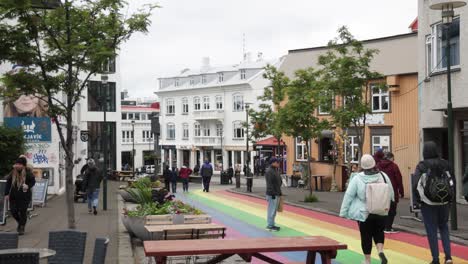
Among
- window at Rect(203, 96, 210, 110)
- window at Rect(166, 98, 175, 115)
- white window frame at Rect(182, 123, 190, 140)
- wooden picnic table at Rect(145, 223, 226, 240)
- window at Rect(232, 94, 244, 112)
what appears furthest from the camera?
window at Rect(166, 98, 175, 115)

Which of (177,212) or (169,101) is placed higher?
(169,101)

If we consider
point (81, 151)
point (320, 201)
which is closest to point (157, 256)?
point (320, 201)

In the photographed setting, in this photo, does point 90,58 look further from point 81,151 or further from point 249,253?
point 81,151

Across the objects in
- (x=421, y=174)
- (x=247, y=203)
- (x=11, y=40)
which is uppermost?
(x=11, y=40)

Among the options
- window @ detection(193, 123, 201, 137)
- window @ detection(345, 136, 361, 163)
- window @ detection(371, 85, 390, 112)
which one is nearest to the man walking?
window @ detection(371, 85, 390, 112)

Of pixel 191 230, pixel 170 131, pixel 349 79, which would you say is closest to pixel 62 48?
pixel 191 230

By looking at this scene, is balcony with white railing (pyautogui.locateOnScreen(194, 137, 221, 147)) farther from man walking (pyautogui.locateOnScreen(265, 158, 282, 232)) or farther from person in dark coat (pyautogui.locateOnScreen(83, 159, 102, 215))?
man walking (pyautogui.locateOnScreen(265, 158, 282, 232))

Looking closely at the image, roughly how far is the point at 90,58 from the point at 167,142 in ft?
251

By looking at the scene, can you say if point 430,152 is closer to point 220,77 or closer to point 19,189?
point 19,189

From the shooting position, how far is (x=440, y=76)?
2120 cm

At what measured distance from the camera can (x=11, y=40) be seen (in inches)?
394

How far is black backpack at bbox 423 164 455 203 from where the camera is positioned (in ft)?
32.0

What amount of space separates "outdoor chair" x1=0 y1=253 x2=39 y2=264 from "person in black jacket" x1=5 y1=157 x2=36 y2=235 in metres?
8.86

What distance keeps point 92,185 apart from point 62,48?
11.2 m
